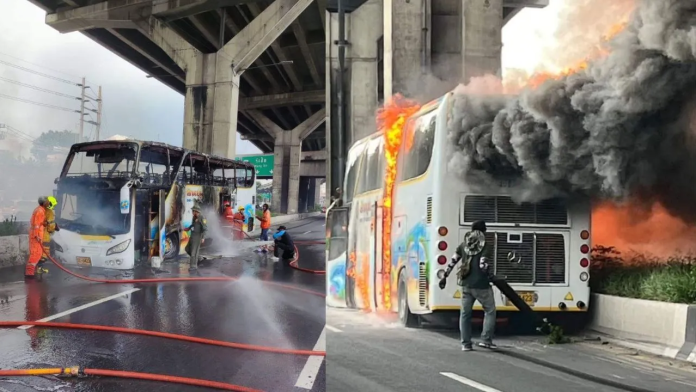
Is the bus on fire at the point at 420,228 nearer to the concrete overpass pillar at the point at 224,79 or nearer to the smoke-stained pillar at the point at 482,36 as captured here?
the smoke-stained pillar at the point at 482,36

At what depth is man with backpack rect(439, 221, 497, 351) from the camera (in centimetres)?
220

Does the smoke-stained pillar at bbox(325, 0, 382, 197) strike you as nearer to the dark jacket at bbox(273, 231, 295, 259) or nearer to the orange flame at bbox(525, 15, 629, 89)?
the orange flame at bbox(525, 15, 629, 89)

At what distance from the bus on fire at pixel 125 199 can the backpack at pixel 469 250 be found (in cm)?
120

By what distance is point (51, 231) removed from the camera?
7.02 ft

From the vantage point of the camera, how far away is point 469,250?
7.64ft

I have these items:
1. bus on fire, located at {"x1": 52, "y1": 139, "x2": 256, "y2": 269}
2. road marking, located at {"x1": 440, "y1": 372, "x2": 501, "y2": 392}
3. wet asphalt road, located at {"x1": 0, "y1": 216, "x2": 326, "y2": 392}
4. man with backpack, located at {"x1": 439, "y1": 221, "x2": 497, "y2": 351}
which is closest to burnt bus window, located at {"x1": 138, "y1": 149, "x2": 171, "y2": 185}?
bus on fire, located at {"x1": 52, "y1": 139, "x2": 256, "y2": 269}

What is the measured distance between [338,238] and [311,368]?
548 millimetres

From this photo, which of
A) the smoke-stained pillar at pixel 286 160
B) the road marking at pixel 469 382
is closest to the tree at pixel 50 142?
the smoke-stained pillar at pixel 286 160

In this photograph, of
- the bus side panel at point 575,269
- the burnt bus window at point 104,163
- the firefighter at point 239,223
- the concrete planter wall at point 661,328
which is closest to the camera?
the burnt bus window at point 104,163

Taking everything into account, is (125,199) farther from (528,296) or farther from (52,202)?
(528,296)

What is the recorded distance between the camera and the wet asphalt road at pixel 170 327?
76.0 inches

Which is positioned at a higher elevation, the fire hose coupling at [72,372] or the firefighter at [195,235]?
the firefighter at [195,235]

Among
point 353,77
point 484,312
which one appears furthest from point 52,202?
point 484,312

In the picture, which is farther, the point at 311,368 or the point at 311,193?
the point at 311,193
